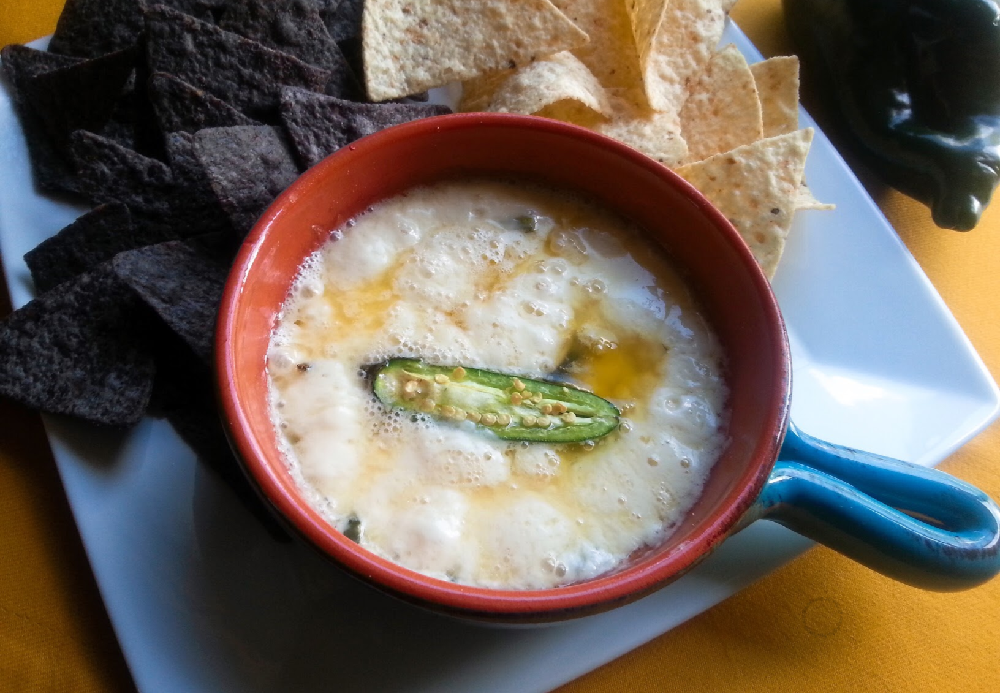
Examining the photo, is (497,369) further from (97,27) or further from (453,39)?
(97,27)

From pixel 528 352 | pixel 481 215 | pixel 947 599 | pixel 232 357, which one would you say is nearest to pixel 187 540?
pixel 232 357

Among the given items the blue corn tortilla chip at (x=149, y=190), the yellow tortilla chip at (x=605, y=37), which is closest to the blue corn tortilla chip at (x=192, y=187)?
the blue corn tortilla chip at (x=149, y=190)

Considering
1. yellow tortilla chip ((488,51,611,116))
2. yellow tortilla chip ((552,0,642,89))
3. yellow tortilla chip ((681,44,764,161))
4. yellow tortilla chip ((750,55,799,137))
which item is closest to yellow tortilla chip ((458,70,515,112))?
A: yellow tortilla chip ((488,51,611,116))

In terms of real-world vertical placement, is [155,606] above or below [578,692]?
above

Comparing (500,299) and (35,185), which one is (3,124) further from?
(500,299)

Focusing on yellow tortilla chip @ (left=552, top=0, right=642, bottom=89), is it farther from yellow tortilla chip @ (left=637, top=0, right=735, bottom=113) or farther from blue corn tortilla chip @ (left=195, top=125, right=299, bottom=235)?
blue corn tortilla chip @ (left=195, top=125, right=299, bottom=235)
